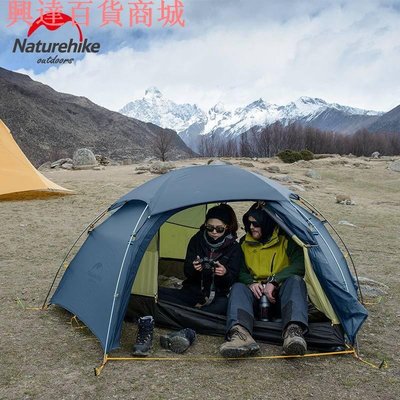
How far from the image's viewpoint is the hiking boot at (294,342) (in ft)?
13.4

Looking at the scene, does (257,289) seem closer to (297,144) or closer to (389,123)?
(297,144)

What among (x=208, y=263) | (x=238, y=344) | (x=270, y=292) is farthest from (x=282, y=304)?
(x=208, y=263)

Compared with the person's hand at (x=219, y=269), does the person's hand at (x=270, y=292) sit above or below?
below

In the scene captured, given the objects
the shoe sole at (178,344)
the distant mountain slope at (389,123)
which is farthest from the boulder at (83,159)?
the distant mountain slope at (389,123)

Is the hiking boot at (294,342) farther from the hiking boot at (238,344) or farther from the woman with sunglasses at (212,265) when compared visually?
the woman with sunglasses at (212,265)

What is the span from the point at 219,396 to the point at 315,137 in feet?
230

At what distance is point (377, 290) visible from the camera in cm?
634

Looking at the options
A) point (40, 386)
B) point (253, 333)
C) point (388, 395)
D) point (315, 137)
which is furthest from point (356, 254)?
point (315, 137)

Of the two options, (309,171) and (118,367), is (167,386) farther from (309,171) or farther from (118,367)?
(309,171)

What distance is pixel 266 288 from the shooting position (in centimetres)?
479

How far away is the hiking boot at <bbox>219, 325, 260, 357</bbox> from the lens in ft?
13.6

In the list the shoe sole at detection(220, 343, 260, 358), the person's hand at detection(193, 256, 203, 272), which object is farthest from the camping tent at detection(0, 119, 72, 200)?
the shoe sole at detection(220, 343, 260, 358)

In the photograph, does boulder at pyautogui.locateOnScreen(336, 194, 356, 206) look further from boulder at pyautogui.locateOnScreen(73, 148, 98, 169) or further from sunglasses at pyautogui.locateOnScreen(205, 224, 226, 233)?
boulder at pyautogui.locateOnScreen(73, 148, 98, 169)

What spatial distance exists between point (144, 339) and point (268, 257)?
5.19ft
